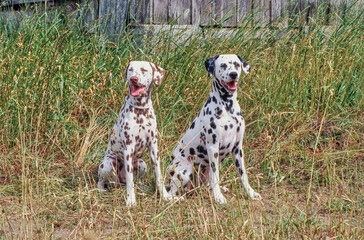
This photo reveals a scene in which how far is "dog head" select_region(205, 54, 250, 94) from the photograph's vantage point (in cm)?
363

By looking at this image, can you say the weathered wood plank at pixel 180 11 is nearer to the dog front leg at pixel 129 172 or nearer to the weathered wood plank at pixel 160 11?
the weathered wood plank at pixel 160 11

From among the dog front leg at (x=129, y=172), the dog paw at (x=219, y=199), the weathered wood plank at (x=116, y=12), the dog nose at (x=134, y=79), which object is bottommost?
the dog paw at (x=219, y=199)

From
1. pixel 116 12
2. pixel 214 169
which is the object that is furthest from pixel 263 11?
pixel 214 169

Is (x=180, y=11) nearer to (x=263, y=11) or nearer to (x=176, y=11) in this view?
(x=176, y=11)

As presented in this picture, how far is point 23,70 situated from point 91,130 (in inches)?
41.6

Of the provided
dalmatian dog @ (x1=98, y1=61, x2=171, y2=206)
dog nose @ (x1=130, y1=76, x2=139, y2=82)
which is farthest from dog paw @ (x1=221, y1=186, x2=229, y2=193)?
dog nose @ (x1=130, y1=76, x2=139, y2=82)

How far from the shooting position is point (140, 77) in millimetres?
3662

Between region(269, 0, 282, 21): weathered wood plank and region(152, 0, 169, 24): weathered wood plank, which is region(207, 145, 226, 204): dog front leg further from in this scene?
region(269, 0, 282, 21): weathered wood plank

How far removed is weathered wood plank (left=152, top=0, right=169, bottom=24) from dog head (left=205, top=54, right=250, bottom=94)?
2806 millimetres

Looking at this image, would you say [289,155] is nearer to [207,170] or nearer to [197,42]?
[207,170]

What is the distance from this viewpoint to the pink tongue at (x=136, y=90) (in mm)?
3668

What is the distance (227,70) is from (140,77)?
0.68m

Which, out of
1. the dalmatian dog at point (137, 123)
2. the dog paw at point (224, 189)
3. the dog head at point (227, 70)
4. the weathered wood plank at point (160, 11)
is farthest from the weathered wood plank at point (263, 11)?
the dalmatian dog at point (137, 123)

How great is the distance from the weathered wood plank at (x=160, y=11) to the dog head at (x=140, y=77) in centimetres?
281
